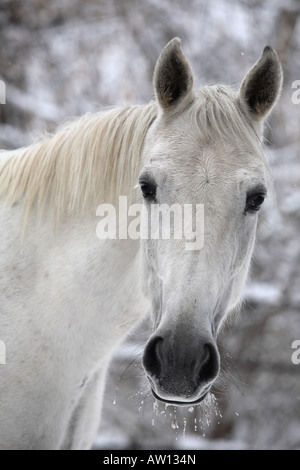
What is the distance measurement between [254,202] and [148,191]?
46 centimetres

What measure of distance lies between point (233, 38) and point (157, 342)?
7.70 meters

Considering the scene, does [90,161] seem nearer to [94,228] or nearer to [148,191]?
[94,228]

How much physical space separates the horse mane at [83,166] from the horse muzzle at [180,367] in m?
0.87

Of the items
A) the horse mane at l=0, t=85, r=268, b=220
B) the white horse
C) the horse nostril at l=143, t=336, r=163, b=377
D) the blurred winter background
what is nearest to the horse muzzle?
the horse nostril at l=143, t=336, r=163, b=377

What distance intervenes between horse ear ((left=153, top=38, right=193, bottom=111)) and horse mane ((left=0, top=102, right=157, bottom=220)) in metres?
0.17

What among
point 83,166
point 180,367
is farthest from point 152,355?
point 83,166

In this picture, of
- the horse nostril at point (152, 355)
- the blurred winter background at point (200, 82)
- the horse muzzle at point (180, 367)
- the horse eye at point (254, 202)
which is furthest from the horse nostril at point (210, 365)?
the blurred winter background at point (200, 82)

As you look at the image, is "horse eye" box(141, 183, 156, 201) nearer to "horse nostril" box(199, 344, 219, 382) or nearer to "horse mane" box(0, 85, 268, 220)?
"horse mane" box(0, 85, 268, 220)

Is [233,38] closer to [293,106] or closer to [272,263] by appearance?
[293,106]

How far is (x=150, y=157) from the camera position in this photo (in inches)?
86.4

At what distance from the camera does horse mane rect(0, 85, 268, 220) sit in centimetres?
244

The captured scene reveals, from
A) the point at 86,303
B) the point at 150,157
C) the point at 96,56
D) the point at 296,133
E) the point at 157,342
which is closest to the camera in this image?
the point at 157,342

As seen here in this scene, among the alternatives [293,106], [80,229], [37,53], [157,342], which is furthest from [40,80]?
[157,342]

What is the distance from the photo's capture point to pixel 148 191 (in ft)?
7.13
